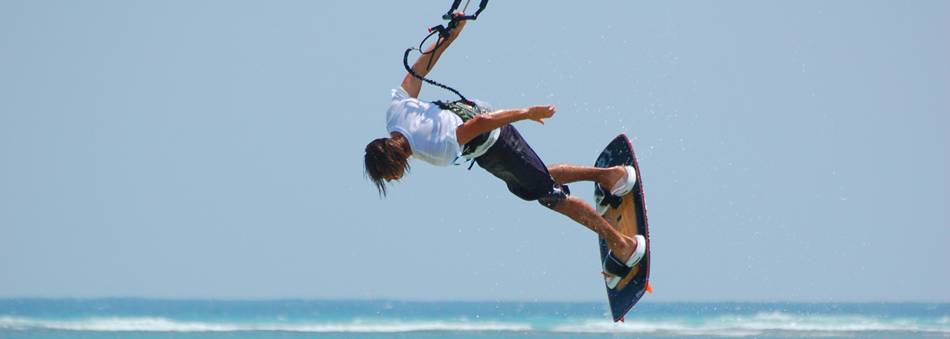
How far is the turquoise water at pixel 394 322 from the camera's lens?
22703 mm

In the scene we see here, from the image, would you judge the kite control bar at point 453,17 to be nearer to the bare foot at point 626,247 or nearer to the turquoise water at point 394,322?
the bare foot at point 626,247

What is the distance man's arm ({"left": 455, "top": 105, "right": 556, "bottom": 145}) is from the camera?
8.79 m

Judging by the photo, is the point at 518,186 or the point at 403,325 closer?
the point at 518,186

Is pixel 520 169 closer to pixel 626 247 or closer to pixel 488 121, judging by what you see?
pixel 488 121

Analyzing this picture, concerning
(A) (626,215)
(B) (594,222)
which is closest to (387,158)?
(B) (594,222)

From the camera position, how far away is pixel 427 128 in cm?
914

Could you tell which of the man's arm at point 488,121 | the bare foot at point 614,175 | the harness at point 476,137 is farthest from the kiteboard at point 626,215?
the man's arm at point 488,121

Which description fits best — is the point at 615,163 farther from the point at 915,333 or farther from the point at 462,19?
the point at 915,333

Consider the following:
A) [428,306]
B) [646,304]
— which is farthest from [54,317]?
[646,304]

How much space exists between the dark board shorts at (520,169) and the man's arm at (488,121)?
435 mm

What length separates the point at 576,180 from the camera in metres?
10.5

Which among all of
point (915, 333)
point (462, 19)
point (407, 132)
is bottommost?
point (915, 333)

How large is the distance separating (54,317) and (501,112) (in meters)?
21.5

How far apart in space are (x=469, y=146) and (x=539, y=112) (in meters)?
0.92
